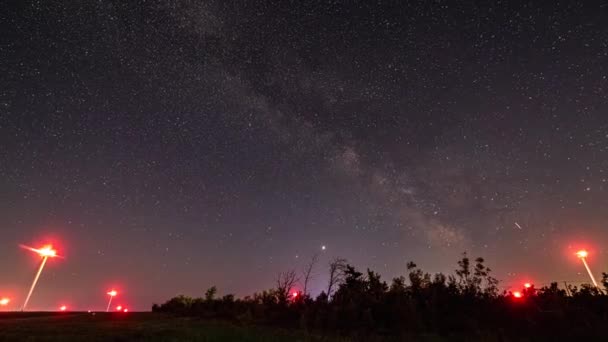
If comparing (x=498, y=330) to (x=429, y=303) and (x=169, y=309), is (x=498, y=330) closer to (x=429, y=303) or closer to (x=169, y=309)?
(x=429, y=303)

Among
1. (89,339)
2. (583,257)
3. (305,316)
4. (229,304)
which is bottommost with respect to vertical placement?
(89,339)

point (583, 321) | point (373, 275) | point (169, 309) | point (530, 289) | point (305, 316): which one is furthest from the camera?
point (169, 309)

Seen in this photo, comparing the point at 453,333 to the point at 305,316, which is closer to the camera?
the point at 453,333

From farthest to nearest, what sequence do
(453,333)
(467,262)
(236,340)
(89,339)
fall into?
(467,262)
(453,333)
(236,340)
(89,339)

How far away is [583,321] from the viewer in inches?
569

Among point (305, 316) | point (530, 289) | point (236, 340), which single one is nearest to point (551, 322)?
point (530, 289)

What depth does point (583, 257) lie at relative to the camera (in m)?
32.5

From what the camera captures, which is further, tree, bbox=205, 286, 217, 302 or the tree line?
tree, bbox=205, 286, 217, 302

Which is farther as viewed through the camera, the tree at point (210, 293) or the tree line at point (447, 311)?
the tree at point (210, 293)

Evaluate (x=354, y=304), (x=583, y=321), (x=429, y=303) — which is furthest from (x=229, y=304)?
(x=583, y=321)

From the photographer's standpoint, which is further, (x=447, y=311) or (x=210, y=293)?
(x=210, y=293)

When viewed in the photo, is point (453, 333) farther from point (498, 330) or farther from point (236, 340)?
point (236, 340)

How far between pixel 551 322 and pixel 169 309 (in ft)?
107

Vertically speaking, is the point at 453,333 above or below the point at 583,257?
below
